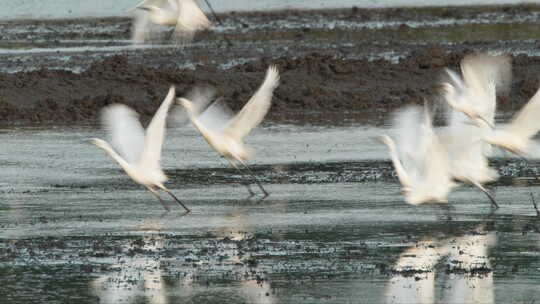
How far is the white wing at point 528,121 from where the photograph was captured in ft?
46.9

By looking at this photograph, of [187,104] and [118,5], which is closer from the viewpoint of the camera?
[187,104]

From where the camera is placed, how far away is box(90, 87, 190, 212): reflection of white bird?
1390 cm

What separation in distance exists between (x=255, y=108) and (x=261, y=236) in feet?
10.4

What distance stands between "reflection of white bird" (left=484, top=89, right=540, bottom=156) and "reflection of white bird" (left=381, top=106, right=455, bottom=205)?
3.45 ft

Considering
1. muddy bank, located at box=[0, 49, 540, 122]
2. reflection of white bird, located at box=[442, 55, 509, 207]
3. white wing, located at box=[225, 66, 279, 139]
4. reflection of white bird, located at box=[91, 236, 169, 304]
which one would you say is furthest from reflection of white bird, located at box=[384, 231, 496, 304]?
muddy bank, located at box=[0, 49, 540, 122]

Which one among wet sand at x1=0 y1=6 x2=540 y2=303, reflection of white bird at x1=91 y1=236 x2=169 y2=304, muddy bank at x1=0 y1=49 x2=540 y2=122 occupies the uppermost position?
muddy bank at x1=0 y1=49 x2=540 y2=122

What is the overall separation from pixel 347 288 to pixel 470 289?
0.96 meters

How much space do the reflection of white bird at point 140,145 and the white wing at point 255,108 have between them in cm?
137

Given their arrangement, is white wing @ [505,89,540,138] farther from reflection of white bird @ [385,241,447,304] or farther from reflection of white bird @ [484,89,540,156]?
reflection of white bird @ [385,241,447,304]

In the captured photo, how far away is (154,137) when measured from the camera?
45.7 feet

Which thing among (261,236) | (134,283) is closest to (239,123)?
(261,236)

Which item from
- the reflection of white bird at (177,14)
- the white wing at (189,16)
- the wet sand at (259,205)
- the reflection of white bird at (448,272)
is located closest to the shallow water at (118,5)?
the wet sand at (259,205)

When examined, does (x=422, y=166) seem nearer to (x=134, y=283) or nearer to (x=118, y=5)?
(x=134, y=283)

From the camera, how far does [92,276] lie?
35.3ft
